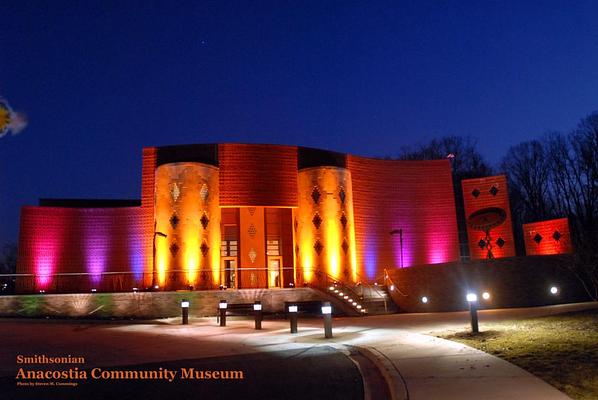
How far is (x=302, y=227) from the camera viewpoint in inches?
1056

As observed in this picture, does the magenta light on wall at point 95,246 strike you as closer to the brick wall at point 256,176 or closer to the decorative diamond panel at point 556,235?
the brick wall at point 256,176

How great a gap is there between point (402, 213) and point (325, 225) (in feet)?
19.0

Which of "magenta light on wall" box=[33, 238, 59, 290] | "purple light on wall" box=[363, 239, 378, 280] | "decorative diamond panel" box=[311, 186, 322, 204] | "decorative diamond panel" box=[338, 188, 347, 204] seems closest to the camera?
"magenta light on wall" box=[33, 238, 59, 290]

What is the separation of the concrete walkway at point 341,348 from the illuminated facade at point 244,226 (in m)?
6.35

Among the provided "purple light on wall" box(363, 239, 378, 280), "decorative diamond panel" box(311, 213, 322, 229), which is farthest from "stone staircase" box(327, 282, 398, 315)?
"decorative diamond panel" box(311, 213, 322, 229)

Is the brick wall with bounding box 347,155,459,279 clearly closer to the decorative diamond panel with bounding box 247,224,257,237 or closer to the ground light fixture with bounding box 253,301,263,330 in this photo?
the decorative diamond panel with bounding box 247,224,257,237

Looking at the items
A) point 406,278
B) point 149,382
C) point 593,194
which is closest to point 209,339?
point 149,382

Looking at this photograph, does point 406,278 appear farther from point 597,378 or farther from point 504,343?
point 597,378

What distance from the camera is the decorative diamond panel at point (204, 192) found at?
25416mm

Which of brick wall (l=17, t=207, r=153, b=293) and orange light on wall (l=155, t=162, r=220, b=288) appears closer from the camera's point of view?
orange light on wall (l=155, t=162, r=220, b=288)

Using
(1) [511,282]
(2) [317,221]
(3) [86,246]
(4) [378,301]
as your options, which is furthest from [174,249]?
(1) [511,282]

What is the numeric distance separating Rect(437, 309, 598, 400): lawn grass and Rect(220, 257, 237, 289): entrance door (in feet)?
51.8

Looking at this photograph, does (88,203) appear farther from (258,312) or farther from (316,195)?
(258,312)

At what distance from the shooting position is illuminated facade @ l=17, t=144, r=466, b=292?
25.0 metres
